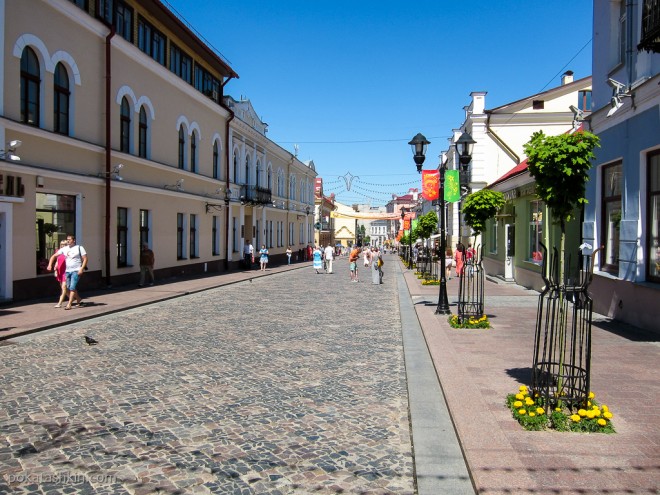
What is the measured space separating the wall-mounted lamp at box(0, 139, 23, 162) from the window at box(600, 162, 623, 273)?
12840mm

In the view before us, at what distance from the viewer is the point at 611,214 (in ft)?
37.8

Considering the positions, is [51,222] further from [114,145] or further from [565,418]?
[565,418]

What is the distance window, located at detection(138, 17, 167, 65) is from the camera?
19906 millimetres

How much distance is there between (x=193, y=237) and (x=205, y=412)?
20182mm

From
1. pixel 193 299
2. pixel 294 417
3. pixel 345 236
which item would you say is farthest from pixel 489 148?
pixel 345 236

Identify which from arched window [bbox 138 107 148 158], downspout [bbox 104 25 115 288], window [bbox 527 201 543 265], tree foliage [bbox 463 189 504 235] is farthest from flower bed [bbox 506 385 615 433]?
arched window [bbox 138 107 148 158]

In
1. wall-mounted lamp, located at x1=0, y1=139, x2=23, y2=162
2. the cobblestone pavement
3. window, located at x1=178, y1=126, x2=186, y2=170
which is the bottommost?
the cobblestone pavement

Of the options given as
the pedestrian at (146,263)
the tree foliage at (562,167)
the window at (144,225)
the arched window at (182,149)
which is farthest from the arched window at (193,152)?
the tree foliage at (562,167)

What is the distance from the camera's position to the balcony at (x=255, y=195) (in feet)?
102

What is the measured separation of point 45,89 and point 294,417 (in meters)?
12.6

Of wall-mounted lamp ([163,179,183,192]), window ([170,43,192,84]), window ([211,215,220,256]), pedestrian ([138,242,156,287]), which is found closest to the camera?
pedestrian ([138,242,156,287])

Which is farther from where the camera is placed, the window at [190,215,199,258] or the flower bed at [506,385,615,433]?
the window at [190,215,199,258]

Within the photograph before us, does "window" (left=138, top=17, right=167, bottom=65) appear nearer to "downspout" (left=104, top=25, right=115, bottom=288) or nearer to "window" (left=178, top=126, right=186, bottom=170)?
"downspout" (left=104, top=25, right=115, bottom=288)

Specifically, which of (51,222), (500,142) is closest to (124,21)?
(51,222)
